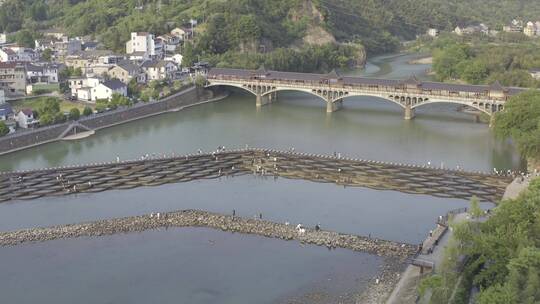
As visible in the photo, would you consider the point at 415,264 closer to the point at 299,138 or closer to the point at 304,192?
the point at 304,192

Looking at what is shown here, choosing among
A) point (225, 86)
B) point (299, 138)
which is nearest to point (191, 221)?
point (299, 138)

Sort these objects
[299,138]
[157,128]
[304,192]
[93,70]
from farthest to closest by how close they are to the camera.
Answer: [93,70] → [157,128] → [299,138] → [304,192]

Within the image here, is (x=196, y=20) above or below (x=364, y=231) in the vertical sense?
above

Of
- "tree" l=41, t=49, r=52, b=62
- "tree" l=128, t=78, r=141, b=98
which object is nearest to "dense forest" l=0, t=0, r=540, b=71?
"tree" l=41, t=49, r=52, b=62

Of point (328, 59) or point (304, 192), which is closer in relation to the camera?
point (304, 192)

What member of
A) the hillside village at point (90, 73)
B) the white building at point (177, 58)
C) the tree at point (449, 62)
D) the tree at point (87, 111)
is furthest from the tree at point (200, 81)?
the tree at point (449, 62)

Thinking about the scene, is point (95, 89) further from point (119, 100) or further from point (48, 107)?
point (48, 107)

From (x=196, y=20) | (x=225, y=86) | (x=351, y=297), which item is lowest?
(x=351, y=297)

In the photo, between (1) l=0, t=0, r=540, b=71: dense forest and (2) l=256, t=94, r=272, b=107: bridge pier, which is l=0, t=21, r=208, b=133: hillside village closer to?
(1) l=0, t=0, r=540, b=71: dense forest
